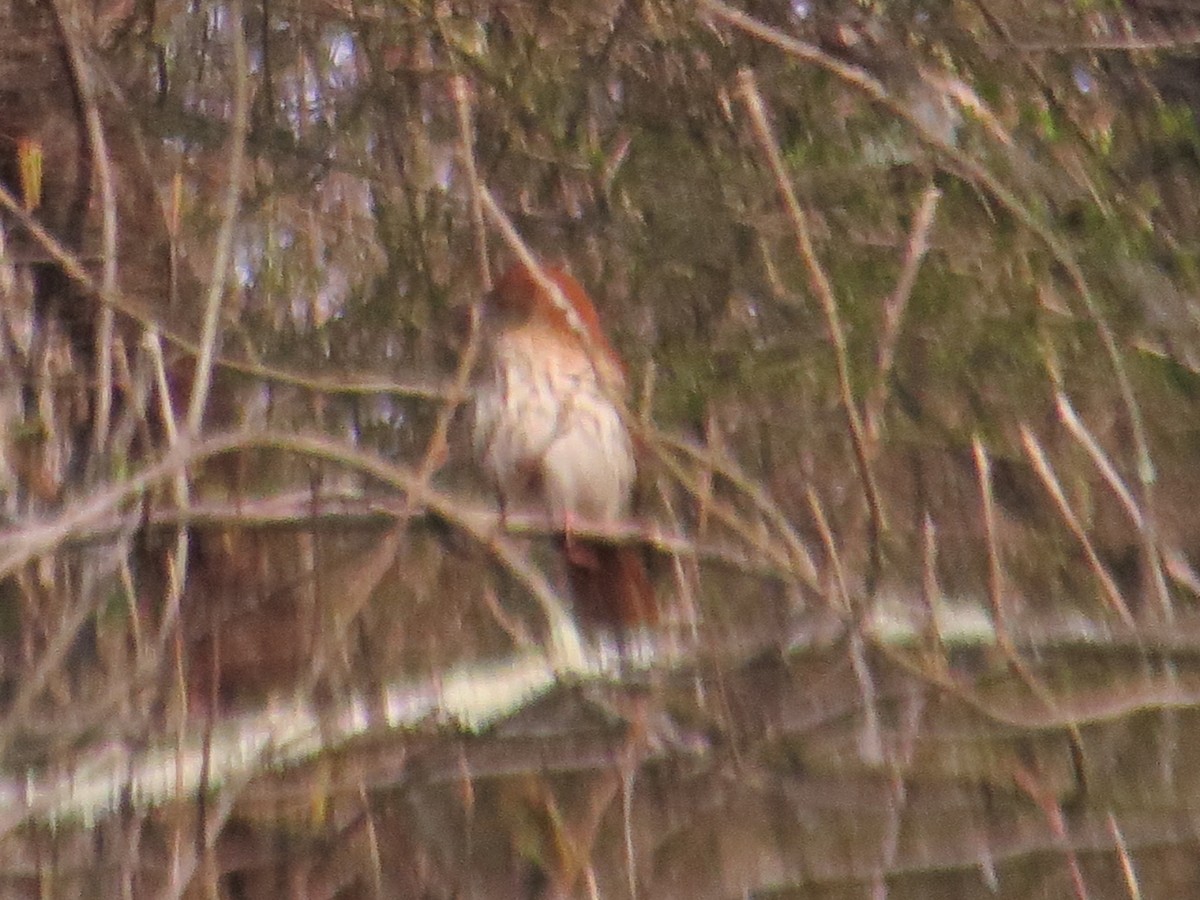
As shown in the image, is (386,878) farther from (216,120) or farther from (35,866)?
(216,120)

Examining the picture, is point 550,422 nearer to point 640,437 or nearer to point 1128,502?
point 640,437

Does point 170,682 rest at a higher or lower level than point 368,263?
higher

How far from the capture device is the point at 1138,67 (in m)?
3.54

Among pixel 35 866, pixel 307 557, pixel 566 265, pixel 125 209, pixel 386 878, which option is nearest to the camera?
pixel 35 866

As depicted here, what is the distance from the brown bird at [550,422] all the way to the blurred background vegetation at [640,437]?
12cm

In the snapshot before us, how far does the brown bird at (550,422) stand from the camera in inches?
114

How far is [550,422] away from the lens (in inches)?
120

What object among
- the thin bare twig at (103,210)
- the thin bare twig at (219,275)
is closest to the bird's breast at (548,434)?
the thin bare twig at (103,210)

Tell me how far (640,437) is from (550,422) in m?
1.19

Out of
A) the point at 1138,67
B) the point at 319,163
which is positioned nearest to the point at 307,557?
the point at 319,163

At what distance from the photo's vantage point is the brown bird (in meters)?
2.90

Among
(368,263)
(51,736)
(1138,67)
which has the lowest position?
(368,263)

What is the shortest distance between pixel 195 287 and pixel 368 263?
529mm

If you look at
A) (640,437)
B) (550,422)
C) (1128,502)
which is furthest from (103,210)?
(1128,502)
